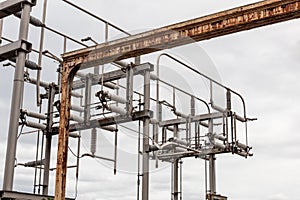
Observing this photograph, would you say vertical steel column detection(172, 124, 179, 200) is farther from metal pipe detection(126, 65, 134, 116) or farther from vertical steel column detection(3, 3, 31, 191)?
vertical steel column detection(3, 3, 31, 191)

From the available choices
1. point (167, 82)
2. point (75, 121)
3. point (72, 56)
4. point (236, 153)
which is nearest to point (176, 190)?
point (236, 153)

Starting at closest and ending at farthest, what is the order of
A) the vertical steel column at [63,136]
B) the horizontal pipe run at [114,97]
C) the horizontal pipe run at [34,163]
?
the vertical steel column at [63,136]
the horizontal pipe run at [114,97]
the horizontal pipe run at [34,163]

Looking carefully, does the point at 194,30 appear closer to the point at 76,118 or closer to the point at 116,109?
the point at 116,109

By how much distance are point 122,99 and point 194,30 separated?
3741mm

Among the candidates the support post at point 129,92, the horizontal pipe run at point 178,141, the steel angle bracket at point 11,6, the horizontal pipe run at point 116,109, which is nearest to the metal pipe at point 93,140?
the horizontal pipe run at point 116,109

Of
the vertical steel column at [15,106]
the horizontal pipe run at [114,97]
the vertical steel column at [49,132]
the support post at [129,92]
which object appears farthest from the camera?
the vertical steel column at [49,132]

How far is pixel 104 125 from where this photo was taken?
10797 millimetres

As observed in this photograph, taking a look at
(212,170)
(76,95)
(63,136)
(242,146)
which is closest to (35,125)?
(76,95)

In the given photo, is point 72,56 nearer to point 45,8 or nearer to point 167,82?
point 45,8

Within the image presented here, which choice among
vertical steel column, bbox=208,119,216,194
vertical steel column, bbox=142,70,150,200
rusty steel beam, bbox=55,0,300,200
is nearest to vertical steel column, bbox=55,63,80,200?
rusty steel beam, bbox=55,0,300,200

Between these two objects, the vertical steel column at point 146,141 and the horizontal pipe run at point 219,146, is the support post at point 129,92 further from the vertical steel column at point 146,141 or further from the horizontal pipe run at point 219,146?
the horizontal pipe run at point 219,146

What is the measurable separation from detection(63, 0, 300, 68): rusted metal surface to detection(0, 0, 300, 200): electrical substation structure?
14mm

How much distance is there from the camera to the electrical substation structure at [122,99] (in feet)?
22.7

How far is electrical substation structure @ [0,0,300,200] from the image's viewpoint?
6.92 metres
